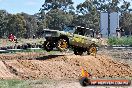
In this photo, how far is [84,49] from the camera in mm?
28172

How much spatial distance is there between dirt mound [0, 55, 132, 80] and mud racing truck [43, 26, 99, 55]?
4.55 ft

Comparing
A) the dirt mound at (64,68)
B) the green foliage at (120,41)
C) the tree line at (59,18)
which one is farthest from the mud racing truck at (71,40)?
the tree line at (59,18)

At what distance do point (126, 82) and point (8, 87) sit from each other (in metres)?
5.04

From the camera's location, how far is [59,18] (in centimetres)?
10212

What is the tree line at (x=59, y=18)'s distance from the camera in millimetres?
95125

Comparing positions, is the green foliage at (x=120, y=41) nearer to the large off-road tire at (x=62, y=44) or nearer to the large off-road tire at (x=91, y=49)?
the large off-road tire at (x=91, y=49)

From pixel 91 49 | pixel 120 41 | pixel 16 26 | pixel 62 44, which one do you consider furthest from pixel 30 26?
pixel 62 44

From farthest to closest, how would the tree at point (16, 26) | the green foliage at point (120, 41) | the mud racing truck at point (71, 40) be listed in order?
the tree at point (16, 26) < the green foliage at point (120, 41) < the mud racing truck at point (71, 40)

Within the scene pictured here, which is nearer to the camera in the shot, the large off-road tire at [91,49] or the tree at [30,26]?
the large off-road tire at [91,49]

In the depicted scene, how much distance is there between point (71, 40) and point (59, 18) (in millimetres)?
76482

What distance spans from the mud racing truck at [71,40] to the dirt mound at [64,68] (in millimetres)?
1386

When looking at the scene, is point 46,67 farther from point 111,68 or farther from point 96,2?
point 96,2

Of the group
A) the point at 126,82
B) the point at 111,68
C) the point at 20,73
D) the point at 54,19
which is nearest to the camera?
the point at 126,82

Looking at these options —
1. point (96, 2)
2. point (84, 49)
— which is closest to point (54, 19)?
point (96, 2)
